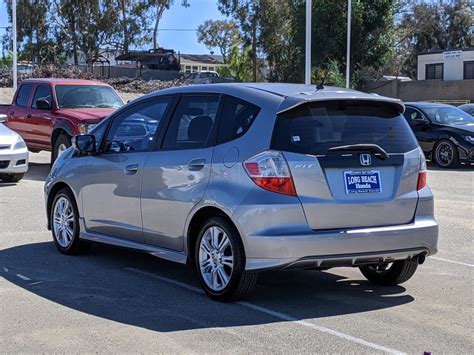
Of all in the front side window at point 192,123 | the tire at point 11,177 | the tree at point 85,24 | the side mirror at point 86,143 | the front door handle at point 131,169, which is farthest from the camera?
the tree at point 85,24

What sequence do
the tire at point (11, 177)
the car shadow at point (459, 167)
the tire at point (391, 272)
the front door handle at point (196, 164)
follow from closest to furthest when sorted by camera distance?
the front door handle at point (196, 164), the tire at point (391, 272), the tire at point (11, 177), the car shadow at point (459, 167)

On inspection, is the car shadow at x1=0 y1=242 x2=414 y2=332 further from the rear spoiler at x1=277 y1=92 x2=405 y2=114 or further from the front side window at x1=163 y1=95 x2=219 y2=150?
the rear spoiler at x1=277 y1=92 x2=405 y2=114

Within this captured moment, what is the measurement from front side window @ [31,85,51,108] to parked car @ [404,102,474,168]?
8.94 meters

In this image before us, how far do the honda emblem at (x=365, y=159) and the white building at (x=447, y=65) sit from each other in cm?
4562

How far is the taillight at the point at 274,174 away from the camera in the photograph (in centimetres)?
566

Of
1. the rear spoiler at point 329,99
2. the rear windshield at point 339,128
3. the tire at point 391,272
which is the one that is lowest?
the tire at point 391,272

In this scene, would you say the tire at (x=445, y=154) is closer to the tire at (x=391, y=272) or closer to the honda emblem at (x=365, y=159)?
the tire at (x=391, y=272)

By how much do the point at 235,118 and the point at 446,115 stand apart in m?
13.8

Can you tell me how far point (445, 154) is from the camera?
18.0m

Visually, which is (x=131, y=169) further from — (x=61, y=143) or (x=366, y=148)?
(x=61, y=143)

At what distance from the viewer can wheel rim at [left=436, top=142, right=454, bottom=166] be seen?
701 inches

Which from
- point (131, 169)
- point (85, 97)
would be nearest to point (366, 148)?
point (131, 169)

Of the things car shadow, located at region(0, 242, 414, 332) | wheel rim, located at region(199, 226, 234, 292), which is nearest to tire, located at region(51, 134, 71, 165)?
car shadow, located at region(0, 242, 414, 332)

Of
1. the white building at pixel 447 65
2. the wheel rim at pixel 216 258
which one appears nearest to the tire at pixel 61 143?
the wheel rim at pixel 216 258
